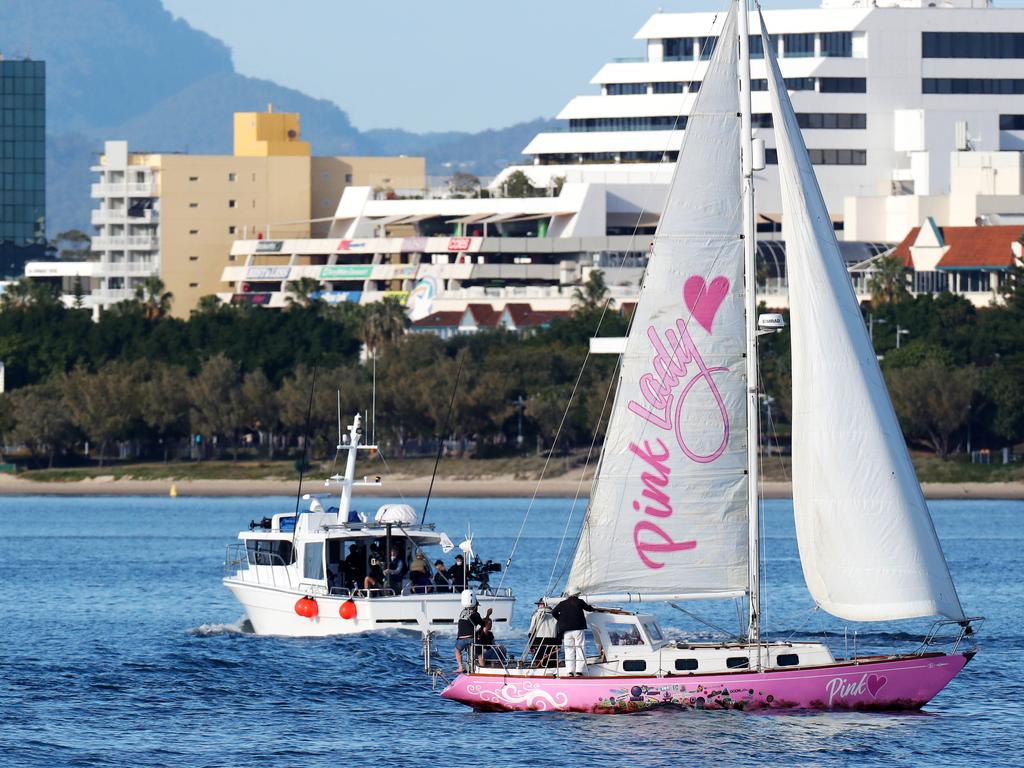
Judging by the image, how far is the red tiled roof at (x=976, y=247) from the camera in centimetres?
17338

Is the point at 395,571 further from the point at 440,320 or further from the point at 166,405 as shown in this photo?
the point at 440,320

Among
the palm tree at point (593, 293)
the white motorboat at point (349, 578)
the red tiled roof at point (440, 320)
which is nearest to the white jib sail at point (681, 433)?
the white motorboat at point (349, 578)

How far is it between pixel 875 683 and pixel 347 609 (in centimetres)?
1621

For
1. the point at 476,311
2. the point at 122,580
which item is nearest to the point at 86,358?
the point at 476,311

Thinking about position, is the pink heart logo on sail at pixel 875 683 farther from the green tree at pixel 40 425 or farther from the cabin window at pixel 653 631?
the green tree at pixel 40 425

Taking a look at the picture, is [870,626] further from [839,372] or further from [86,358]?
[86,358]

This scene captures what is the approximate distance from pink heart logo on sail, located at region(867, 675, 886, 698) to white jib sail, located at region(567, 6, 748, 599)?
2.59 metres

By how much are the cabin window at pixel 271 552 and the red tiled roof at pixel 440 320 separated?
13600cm

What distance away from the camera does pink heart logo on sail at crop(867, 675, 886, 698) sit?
1441 inches

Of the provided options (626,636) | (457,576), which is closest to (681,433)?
(626,636)

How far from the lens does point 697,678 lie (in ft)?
118

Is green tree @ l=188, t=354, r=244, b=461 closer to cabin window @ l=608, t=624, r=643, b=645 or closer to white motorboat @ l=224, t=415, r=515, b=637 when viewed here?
white motorboat @ l=224, t=415, r=515, b=637

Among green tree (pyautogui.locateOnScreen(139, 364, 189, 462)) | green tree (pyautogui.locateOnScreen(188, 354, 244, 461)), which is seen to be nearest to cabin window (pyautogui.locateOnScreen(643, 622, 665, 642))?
green tree (pyautogui.locateOnScreen(188, 354, 244, 461))

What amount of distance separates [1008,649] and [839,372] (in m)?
16.1
